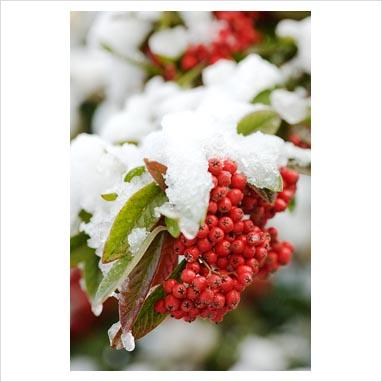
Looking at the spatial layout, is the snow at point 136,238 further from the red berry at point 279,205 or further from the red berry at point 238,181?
the red berry at point 279,205

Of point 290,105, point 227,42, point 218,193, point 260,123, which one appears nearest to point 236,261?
point 218,193

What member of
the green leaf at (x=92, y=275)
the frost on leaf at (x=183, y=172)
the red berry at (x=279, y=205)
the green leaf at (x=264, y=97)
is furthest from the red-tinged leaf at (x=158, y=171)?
the green leaf at (x=264, y=97)

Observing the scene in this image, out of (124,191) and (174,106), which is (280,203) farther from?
(174,106)

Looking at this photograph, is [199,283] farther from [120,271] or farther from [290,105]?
[290,105]

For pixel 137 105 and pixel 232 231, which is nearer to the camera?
pixel 232 231

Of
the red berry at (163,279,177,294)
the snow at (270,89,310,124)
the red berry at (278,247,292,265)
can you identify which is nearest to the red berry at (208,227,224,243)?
the red berry at (163,279,177,294)

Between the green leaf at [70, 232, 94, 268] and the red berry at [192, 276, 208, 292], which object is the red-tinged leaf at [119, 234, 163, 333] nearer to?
the red berry at [192, 276, 208, 292]
